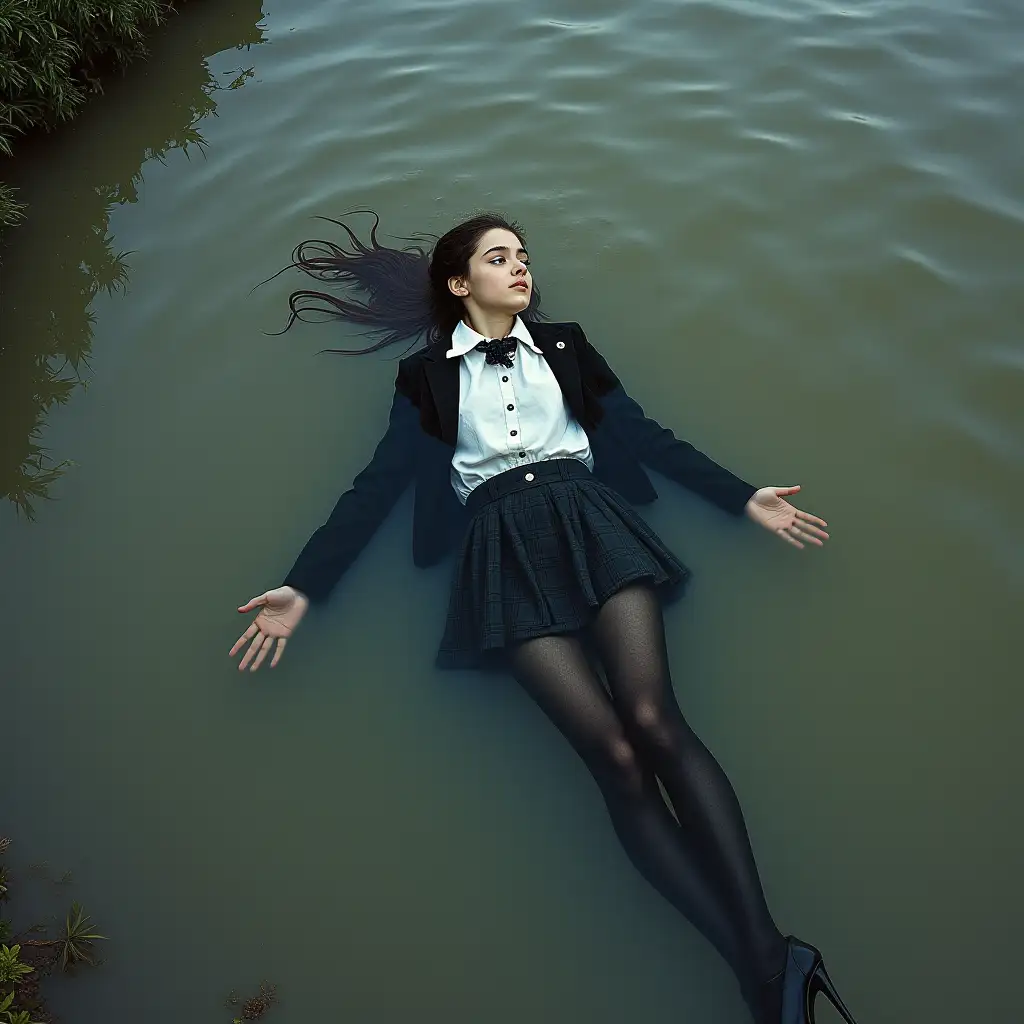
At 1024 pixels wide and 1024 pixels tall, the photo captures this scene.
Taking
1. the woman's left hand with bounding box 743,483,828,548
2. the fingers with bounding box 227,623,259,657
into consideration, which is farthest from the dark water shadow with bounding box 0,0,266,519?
the woman's left hand with bounding box 743,483,828,548

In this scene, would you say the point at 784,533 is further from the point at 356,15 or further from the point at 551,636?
the point at 356,15

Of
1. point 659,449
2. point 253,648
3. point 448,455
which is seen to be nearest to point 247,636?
point 253,648

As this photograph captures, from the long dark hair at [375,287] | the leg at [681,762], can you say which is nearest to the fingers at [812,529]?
the leg at [681,762]

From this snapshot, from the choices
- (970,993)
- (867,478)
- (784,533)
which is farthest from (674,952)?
(867,478)

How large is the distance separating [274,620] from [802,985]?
182 cm

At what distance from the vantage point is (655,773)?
2639 millimetres

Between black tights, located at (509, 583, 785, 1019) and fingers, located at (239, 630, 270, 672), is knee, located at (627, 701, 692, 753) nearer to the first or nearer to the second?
black tights, located at (509, 583, 785, 1019)

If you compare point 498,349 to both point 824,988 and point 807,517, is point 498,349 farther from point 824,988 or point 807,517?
point 824,988

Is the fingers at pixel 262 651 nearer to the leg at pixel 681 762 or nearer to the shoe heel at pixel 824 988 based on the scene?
the leg at pixel 681 762

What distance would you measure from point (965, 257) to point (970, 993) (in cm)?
301

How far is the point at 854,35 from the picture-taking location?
5.62 m

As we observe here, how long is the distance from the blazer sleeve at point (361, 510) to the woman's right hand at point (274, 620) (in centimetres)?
5

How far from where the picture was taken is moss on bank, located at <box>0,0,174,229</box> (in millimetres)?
5047

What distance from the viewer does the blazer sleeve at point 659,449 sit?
3.22m
